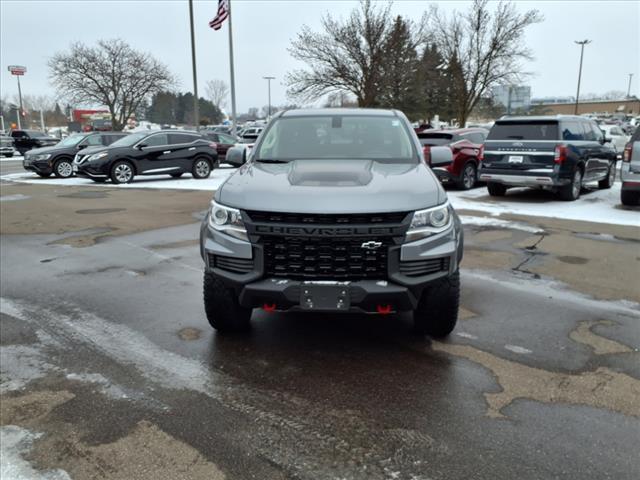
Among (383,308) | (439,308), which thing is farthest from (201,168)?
(383,308)

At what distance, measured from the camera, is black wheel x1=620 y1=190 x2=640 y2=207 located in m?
10.8

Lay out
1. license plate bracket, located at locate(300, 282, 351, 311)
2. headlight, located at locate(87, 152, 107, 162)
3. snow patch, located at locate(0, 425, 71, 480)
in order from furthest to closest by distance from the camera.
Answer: headlight, located at locate(87, 152, 107, 162) → license plate bracket, located at locate(300, 282, 351, 311) → snow patch, located at locate(0, 425, 71, 480)

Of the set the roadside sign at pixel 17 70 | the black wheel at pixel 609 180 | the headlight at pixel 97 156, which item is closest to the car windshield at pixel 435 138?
the black wheel at pixel 609 180

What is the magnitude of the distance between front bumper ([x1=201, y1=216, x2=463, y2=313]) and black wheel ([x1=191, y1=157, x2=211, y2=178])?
48.7 ft

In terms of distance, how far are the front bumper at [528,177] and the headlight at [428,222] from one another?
8.33m

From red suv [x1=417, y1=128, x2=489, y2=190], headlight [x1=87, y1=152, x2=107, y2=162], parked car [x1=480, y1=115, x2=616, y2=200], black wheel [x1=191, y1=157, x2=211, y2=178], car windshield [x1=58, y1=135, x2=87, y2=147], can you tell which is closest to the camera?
parked car [x1=480, y1=115, x2=616, y2=200]

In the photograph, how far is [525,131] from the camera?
37.5ft

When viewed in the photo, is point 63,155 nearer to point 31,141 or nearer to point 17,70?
point 31,141

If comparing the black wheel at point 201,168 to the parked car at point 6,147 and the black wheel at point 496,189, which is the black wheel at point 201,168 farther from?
the parked car at point 6,147

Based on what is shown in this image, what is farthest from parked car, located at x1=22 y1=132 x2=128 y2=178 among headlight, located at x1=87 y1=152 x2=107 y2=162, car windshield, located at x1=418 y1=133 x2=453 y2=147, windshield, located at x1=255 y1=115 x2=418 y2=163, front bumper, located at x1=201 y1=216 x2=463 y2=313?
front bumper, located at x1=201 y1=216 x2=463 y2=313

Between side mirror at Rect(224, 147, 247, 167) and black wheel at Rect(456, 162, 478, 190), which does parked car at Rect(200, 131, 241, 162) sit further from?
side mirror at Rect(224, 147, 247, 167)

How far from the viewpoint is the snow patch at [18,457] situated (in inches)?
105

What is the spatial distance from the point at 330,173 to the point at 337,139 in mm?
992

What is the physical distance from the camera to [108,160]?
53.6 ft
